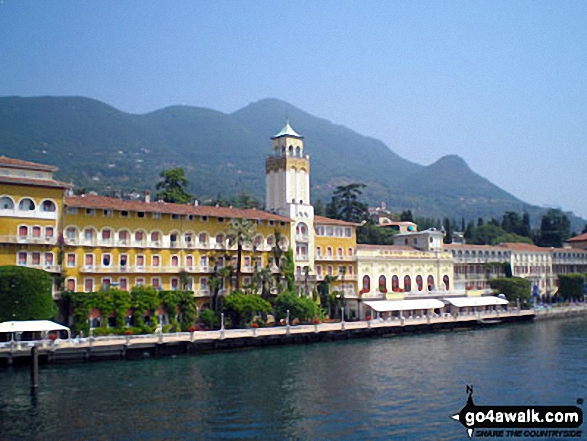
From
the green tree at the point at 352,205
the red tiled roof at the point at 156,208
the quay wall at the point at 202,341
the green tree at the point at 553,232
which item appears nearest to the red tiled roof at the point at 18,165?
the red tiled roof at the point at 156,208

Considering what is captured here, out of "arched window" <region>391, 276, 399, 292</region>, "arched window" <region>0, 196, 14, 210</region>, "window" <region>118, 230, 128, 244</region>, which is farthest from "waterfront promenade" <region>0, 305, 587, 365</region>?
"arched window" <region>0, 196, 14, 210</region>

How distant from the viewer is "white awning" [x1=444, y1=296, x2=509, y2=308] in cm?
7831

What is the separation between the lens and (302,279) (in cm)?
7019

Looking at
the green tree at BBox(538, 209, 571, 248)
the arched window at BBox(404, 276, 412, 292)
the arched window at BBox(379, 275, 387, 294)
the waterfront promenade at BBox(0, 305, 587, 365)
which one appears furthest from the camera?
the green tree at BBox(538, 209, 571, 248)

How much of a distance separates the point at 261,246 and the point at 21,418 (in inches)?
1555

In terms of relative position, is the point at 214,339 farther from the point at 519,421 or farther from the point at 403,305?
the point at 519,421

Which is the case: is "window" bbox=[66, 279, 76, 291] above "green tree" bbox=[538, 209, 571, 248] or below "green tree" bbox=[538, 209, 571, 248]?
below

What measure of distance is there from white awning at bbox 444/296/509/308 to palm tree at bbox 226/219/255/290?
2907 centimetres

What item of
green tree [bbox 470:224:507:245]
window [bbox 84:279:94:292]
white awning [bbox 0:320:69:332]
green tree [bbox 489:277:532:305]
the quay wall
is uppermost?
green tree [bbox 470:224:507:245]

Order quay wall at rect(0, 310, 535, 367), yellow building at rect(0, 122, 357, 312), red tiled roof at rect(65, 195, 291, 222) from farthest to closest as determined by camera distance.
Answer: red tiled roof at rect(65, 195, 291, 222), yellow building at rect(0, 122, 357, 312), quay wall at rect(0, 310, 535, 367)

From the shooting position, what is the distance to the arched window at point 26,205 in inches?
2082

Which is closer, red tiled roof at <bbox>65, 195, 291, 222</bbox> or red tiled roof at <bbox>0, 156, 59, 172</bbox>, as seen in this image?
red tiled roof at <bbox>0, 156, 59, 172</bbox>

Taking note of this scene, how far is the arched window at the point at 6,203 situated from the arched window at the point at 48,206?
247cm

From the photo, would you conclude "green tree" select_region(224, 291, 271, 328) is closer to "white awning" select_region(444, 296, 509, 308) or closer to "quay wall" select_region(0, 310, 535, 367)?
"quay wall" select_region(0, 310, 535, 367)
